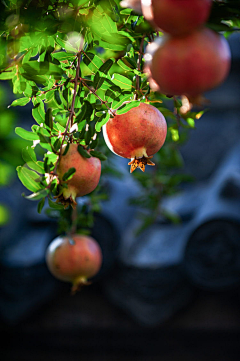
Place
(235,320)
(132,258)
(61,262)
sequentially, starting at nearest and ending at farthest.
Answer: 1. (61,262)
2. (235,320)
3. (132,258)

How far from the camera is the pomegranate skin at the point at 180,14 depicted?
12.0 inches

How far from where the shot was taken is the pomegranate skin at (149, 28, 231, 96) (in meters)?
0.31

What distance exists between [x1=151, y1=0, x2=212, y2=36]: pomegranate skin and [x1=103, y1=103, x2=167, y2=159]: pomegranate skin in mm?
184

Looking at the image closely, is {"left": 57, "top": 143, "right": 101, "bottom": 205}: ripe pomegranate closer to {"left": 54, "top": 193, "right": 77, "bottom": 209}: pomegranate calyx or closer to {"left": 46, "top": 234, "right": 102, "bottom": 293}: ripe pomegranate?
{"left": 54, "top": 193, "right": 77, "bottom": 209}: pomegranate calyx

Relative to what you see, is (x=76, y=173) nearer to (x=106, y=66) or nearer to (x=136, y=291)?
(x=106, y=66)

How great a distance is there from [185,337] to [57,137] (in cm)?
195

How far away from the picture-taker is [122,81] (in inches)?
21.1

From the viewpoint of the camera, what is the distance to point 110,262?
2.04 m

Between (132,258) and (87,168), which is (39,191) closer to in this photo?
(87,168)

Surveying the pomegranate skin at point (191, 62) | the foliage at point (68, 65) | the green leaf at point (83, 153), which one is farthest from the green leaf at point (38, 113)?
the pomegranate skin at point (191, 62)

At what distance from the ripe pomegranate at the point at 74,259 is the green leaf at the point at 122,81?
475 millimetres

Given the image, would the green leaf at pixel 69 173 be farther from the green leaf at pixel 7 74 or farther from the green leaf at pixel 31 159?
the green leaf at pixel 7 74

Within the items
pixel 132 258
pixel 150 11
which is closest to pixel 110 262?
pixel 132 258

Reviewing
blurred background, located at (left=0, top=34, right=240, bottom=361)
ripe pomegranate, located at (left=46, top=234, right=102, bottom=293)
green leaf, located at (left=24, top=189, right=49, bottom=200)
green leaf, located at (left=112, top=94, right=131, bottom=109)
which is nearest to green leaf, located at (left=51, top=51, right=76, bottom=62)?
green leaf, located at (left=112, top=94, right=131, bottom=109)
